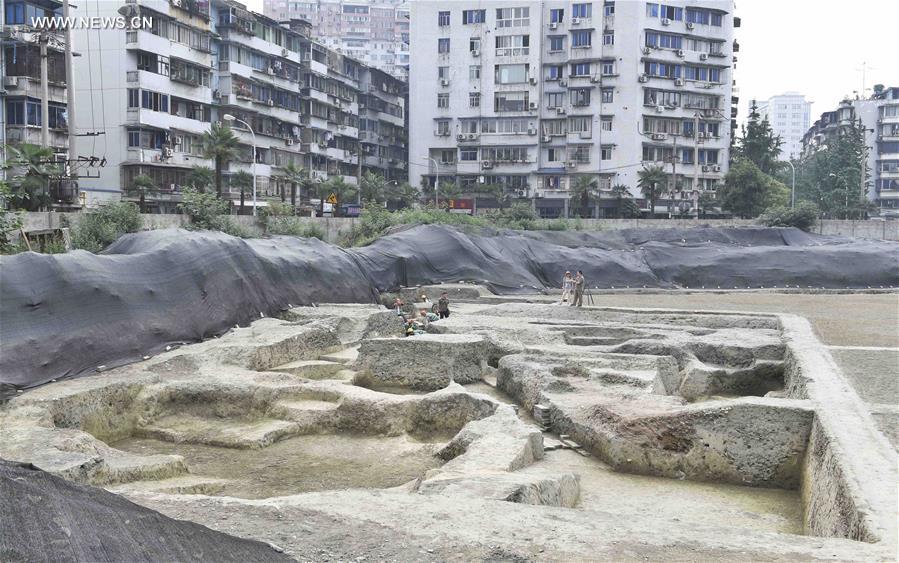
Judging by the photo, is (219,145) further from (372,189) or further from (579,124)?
(579,124)

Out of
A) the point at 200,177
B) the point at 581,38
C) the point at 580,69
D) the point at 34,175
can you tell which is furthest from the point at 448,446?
the point at 581,38

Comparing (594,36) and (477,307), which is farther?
(594,36)

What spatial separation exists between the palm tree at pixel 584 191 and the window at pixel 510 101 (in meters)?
7.14

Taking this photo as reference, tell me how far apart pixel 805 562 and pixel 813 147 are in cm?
9707

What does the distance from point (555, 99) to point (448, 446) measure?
171 feet

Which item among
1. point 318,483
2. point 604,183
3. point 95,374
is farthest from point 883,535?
point 604,183

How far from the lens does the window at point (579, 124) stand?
59.0m

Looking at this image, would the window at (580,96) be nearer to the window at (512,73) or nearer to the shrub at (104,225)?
the window at (512,73)

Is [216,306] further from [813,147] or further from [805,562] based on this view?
[813,147]

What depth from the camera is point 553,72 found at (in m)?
60.3

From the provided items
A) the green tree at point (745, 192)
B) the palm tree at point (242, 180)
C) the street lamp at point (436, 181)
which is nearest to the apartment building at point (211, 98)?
the palm tree at point (242, 180)

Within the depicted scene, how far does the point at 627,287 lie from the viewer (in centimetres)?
3123

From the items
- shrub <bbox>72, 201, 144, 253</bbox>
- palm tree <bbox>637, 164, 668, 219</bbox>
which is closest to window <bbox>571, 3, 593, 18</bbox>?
palm tree <bbox>637, 164, 668, 219</bbox>

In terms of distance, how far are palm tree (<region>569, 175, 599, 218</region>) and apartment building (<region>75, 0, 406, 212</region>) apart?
54.5 feet
